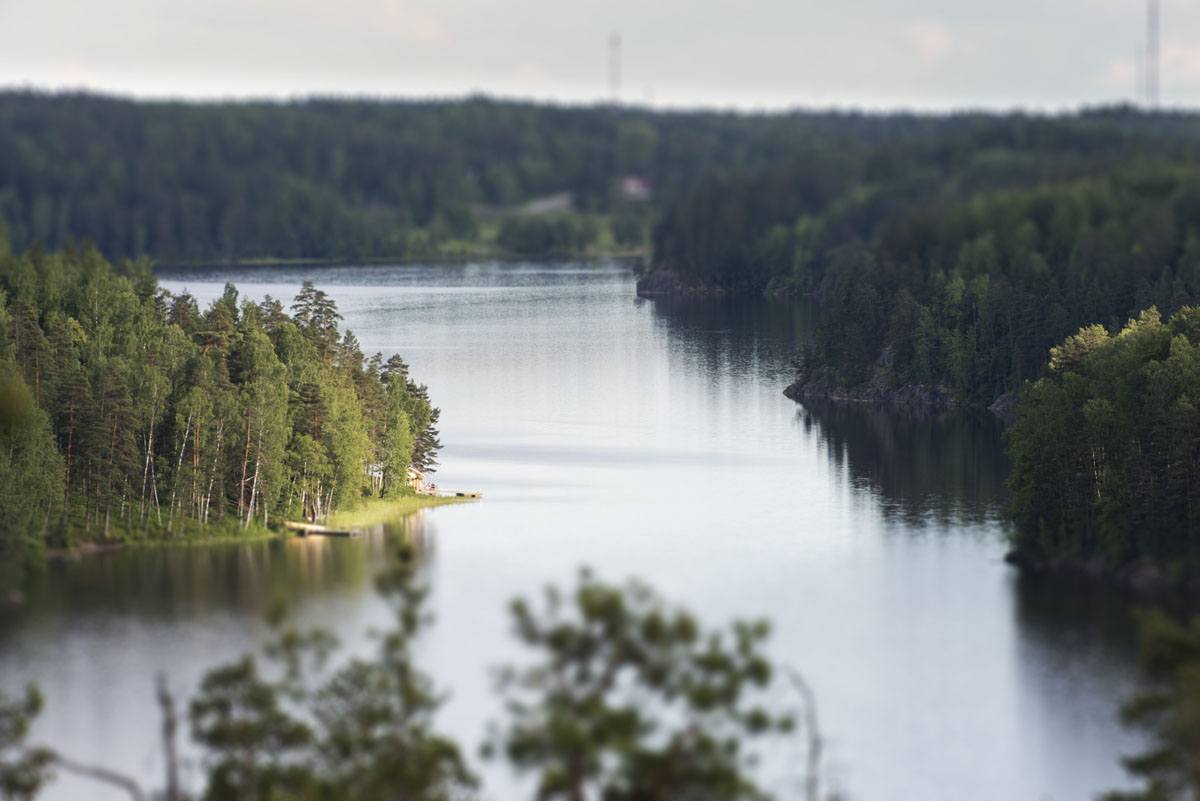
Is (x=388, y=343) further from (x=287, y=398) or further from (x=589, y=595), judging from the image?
(x=589, y=595)

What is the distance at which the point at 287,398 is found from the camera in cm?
9450

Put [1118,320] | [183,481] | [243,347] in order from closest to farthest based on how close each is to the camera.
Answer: [183,481]
[243,347]
[1118,320]

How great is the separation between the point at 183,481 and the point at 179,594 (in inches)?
416

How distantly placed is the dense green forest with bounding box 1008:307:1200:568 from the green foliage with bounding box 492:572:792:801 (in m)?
42.8

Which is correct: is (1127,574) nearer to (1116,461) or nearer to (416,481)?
(1116,461)

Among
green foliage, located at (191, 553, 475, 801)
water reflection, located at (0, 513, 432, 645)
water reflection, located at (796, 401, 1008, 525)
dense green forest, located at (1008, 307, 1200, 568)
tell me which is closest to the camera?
green foliage, located at (191, 553, 475, 801)

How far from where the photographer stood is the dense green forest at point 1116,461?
82625mm

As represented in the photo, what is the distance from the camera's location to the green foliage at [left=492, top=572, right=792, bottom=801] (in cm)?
4047

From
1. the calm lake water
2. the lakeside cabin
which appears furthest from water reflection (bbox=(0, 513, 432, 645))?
the lakeside cabin

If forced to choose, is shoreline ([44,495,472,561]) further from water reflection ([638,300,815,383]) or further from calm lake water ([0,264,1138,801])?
water reflection ([638,300,815,383])

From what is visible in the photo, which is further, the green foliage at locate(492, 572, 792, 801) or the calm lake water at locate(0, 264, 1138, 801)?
the calm lake water at locate(0, 264, 1138, 801)

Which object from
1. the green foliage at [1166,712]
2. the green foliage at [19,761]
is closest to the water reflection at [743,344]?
the green foliage at [1166,712]

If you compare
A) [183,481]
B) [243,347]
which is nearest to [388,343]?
[243,347]

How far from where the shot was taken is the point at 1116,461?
86062 millimetres
